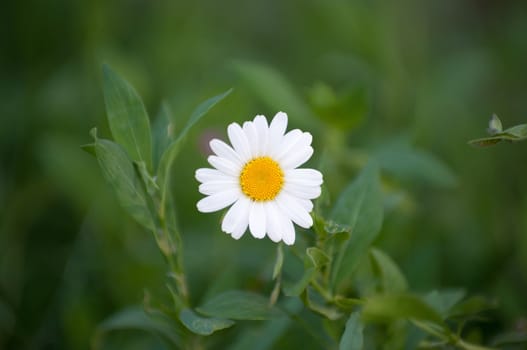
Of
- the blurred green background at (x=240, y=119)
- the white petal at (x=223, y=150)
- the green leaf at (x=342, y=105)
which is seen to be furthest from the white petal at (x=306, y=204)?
the green leaf at (x=342, y=105)

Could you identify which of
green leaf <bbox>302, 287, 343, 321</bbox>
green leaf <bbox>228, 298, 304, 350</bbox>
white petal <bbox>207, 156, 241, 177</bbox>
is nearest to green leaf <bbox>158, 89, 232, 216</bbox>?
white petal <bbox>207, 156, 241, 177</bbox>

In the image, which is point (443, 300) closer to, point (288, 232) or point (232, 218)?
point (288, 232)

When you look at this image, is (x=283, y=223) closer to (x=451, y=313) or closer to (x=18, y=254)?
(x=451, y=313)

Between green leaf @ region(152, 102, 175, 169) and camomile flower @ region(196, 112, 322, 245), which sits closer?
camomile flower @ region(196, 112, 322, 245)

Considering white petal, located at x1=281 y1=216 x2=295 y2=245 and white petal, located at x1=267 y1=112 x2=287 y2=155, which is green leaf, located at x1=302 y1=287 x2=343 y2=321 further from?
white petal, located at x1=267 y1=112 x2=287 y2=155

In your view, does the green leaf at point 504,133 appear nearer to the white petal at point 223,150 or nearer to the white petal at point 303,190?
the white petal at point 303,190

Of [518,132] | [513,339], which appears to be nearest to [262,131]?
[518,132]
